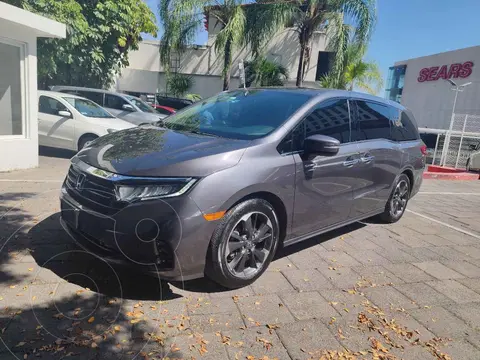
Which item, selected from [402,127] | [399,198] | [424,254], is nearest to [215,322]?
[424,254]

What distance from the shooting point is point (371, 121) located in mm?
4465

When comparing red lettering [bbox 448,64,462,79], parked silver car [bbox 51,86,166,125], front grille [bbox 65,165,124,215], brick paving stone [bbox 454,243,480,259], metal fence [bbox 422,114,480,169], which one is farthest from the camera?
red lettering [bbox 448,64,462,79]

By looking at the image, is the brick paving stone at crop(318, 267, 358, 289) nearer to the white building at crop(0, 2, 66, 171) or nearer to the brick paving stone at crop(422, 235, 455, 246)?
the brick paving stone at crop(422, 235, 455, 246)

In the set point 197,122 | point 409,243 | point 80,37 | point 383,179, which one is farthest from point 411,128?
point 80,37

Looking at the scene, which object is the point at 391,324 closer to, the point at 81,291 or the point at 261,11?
the point at 81,291

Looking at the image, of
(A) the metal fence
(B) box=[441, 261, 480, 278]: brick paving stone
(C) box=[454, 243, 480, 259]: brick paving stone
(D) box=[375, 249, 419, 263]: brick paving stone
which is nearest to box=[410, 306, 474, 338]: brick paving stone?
(D) box=[375, 249, 419, 263]: brick paving stone

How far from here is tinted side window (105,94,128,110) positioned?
11.2 meters

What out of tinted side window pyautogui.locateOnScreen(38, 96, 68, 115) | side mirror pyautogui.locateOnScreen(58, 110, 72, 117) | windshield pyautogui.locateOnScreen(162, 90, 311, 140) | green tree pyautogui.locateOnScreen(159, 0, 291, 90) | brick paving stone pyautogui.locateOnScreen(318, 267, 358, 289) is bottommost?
brick paving stone pyautogui.locateOnScreen(318, 267, 358, 289)

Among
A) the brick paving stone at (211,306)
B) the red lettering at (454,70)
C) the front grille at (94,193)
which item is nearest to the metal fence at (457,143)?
the brick paving stone at (211,306)

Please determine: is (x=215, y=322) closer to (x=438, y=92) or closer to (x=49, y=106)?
(x=49, y=106)

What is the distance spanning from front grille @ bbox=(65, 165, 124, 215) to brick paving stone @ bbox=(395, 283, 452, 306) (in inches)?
103

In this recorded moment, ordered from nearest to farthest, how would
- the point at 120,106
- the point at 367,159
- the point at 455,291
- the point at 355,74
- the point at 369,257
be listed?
the point at 455,291, the point at 369,257, the point at 367,159, the point at 120,106, the point at 355,74

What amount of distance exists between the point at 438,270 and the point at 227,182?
270 centimetres

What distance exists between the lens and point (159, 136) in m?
3.35
